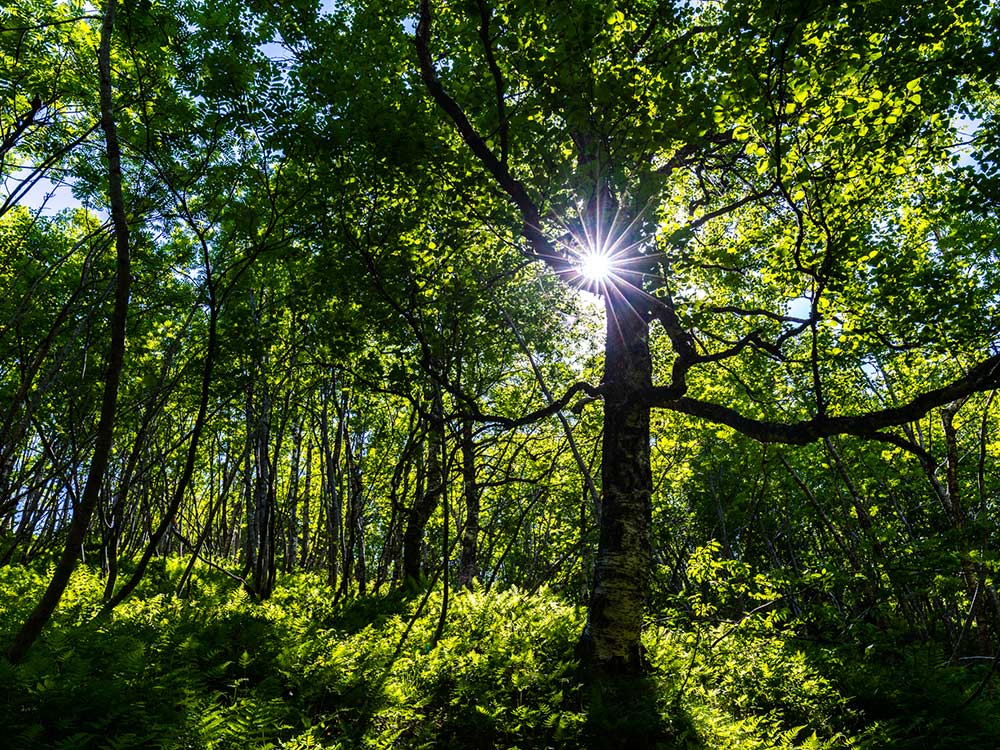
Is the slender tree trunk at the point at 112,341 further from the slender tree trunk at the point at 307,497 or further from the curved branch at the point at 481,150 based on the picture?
the slender tree trunk at the point at 307,497

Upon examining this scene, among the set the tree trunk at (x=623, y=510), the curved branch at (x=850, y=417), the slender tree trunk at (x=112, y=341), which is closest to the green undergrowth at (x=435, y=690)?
the tree trunk at (x=623, y=510)

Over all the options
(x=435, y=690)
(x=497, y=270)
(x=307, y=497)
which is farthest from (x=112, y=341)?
(x=307, y=497)

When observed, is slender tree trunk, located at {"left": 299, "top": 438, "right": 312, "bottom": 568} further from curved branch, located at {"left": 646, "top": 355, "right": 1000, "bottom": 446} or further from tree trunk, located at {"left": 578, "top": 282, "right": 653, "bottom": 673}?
curved branch, located at {"left": 646, "top": 355, "right": 1000, "bottom": 446}

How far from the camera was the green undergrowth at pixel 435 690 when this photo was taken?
338 centimetres

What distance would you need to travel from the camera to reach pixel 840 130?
17.0 feet

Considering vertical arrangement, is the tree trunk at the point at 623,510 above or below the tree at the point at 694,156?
below

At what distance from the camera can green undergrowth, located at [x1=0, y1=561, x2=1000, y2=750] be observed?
3.38 meters

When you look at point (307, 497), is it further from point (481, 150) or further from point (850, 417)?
point (850, 417)

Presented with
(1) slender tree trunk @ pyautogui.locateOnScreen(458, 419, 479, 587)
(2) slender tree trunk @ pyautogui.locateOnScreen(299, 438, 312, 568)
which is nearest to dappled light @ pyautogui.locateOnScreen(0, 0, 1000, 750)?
(1) slender tree trunk @ pyautogui.locateOnScreen(458, 419, 479, 587)

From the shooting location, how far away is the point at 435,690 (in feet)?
16.8

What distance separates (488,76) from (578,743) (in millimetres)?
7109

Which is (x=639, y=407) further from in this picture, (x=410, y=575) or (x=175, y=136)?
(x=410, y=575)

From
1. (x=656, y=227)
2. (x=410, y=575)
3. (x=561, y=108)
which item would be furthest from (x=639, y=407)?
(x=410, y=575)

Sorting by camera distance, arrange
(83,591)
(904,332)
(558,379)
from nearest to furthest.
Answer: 1. (904,332)
2. (83,591)
3. (558,379)
